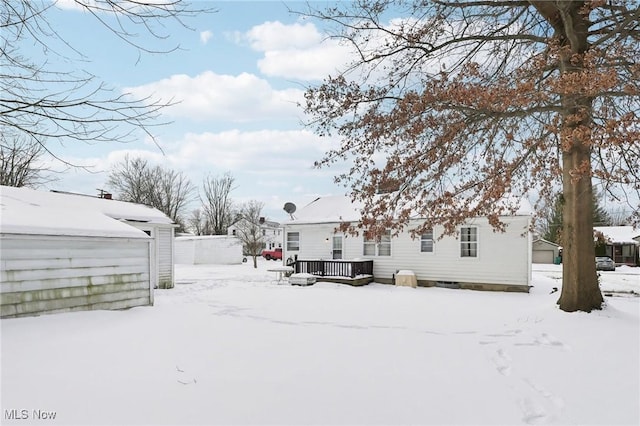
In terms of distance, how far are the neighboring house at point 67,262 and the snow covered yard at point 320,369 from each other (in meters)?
0.49

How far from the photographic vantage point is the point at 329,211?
1895 cm

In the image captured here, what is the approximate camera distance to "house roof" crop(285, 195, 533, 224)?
Result: 17.7 meters

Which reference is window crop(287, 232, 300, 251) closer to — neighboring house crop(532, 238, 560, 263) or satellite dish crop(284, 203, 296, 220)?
satellite dish crop(284, 203, 296, 220)

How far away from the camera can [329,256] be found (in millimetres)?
18016

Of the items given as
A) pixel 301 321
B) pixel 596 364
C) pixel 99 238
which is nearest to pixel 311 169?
pixel 301 321

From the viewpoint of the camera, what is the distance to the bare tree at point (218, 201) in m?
48.7

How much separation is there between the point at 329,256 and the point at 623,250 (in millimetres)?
32556

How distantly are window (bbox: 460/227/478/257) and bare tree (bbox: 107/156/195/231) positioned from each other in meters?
35.6

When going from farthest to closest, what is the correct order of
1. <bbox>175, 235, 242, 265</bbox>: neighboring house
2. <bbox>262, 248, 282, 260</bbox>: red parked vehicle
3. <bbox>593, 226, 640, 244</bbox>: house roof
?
<bbox>262, 248, 282, 260</bbox>: red parked vehicle
<bbox>593, 226, 640, 244</bbox>: house roof
<bbox>175, 235, 242, 265</bbox>: neighboring house

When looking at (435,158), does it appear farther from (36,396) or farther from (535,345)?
(36,396)

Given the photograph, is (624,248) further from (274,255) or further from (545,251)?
(274,255)

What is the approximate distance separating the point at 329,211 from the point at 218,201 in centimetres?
3301

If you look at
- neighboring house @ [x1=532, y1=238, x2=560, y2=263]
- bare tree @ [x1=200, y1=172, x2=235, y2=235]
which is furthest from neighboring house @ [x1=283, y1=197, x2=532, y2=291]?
bare tree @ [x1=200, y1=172, x2=235, y2=235]

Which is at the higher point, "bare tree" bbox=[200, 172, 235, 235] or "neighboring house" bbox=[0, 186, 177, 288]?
"bare tree" bbox=[200, 172, 235, 235]
